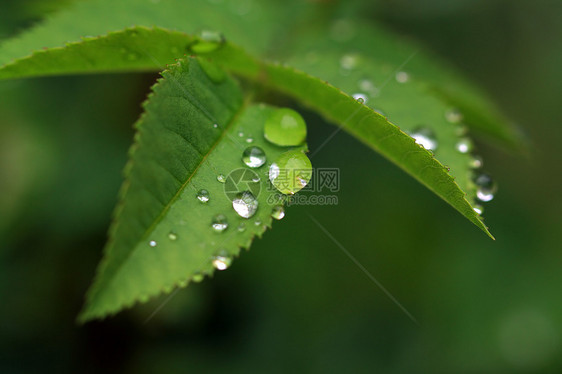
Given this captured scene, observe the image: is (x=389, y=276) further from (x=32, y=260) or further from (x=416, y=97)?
(x=32, y=260)

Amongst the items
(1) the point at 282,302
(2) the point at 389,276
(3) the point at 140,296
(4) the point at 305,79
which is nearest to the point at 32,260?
(1) the point at 282,302

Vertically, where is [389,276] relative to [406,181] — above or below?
below

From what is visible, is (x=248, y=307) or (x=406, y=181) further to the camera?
(x=406, y=181)

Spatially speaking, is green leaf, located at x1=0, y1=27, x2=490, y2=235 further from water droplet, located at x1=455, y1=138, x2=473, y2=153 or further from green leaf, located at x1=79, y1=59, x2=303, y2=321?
green leaf, located at x1=79, y1=59, x2=303, y2=321

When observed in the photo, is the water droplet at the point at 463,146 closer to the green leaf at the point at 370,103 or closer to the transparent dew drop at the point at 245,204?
the green leaf at the point at 370,103

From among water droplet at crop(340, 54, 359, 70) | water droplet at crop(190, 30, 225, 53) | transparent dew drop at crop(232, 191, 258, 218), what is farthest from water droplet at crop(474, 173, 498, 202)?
water droplet at crop(190, 30, 225, 53)

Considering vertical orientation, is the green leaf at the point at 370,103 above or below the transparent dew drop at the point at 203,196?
above

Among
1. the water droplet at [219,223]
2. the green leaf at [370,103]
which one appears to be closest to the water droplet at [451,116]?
the green leaf at [370,103]
